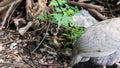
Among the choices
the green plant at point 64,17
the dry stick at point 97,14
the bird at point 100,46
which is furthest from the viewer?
the dry stick at point 97,14

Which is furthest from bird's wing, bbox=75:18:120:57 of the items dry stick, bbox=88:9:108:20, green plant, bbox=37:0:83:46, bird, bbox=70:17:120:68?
dry stick, bbox=88:9:108:20

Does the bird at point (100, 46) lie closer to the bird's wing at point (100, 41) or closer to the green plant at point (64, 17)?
the bird's wing at point (100, 41)

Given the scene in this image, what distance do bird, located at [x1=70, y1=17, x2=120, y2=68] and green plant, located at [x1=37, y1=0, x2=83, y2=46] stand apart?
351 millimetres

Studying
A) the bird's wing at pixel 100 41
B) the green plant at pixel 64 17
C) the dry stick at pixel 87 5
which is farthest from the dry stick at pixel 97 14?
the bird's wing at pixel 100 41

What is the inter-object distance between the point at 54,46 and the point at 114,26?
0.70m

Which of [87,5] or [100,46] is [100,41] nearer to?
[100,46]

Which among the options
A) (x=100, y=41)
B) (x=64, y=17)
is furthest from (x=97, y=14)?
(x=100, y=41)

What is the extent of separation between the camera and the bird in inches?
133

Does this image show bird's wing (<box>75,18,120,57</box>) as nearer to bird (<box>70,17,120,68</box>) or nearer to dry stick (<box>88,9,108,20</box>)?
bird (<box>70,17,120,68</box>)

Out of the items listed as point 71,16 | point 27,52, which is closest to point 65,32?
point 71,16

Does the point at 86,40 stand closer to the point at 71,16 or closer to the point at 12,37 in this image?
the point at 71,16

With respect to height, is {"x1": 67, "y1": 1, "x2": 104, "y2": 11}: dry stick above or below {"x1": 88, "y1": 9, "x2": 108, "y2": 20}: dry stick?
above

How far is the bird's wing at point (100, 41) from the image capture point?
3371mm

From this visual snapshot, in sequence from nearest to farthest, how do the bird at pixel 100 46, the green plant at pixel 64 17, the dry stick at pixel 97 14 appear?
the bird at pixel 100 46 → the green plant at pixel 64 17 → the dry stick at pixel 97 14
